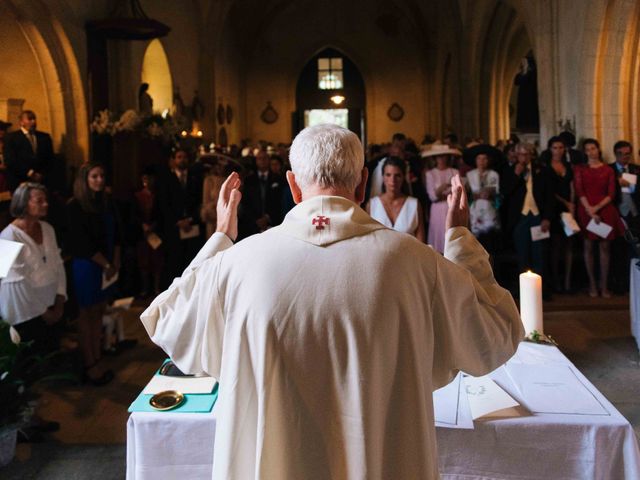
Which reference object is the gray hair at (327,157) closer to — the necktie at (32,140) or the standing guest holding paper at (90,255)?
the standing guest holding paper at (90,255)

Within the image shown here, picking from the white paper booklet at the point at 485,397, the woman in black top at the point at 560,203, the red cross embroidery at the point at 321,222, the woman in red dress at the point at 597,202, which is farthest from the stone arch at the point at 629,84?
the red cross embroidery at the point at 321,222

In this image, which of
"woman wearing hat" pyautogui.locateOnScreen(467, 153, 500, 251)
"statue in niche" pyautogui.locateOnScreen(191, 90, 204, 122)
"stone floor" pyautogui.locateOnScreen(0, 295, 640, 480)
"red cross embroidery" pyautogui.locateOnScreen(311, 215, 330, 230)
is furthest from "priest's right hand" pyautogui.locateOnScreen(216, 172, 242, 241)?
"statue in niche" pyautogui.locateOnScreen(191, 90, 204, 122)

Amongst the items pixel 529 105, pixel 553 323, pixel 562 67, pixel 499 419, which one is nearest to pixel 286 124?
pixel 529 105

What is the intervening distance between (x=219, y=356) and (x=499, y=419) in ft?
2.57

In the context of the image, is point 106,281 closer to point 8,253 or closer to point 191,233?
point 8,253

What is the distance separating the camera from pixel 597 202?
22.5 feet

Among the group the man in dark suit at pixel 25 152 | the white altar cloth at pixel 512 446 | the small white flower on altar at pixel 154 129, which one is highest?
the small white flower on altar at pixel 154 129

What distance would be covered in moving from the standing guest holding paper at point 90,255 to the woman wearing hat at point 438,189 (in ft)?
10.3

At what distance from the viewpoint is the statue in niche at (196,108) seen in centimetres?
1462

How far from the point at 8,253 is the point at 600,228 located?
5.62 meters

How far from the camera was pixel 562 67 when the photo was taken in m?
9.62

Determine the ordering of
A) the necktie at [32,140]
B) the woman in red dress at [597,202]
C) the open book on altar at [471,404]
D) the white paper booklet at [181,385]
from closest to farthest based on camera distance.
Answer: the open book on altar at [471,404]
the white paper booklet at [181,385]
the woman in red dress at [597,202]
the necktie at [32,140]

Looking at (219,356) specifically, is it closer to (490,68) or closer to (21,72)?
(21,72)

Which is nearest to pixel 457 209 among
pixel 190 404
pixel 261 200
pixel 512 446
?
pixel 512 446
